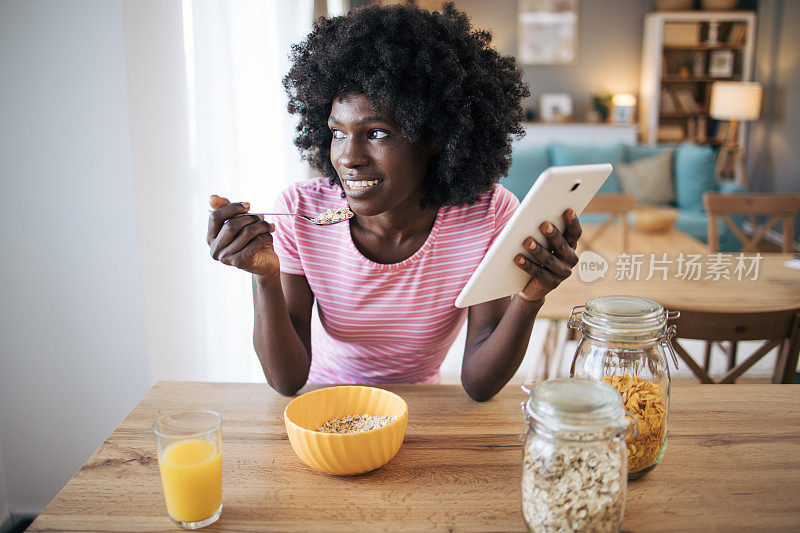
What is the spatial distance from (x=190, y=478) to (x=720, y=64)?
7285mm

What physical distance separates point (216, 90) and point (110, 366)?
78cm

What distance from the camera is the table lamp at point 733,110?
20.1 ft

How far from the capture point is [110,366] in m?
1.57

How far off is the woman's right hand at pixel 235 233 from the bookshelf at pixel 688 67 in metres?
6.53

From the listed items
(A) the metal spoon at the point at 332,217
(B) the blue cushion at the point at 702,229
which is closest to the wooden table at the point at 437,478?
(A) the metal spoon at the point at 332,217

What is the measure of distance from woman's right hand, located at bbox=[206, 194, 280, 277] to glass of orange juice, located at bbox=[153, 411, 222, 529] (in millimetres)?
276

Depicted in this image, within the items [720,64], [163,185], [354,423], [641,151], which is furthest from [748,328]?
[720,64]

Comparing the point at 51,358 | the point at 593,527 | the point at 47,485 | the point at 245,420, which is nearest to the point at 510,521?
the point at 593,527

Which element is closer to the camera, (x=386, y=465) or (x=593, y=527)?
(x=593, y=527)

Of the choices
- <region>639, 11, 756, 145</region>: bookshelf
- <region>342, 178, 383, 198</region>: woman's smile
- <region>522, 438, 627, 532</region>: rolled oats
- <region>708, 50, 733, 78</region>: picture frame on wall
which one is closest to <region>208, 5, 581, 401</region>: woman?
<region>342, 178, 383, 198</region>: woman's smile

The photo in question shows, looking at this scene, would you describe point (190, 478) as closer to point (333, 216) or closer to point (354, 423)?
point (354, 423)

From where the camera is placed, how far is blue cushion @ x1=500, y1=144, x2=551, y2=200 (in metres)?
4.74

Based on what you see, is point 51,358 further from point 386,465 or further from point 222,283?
point 386,465

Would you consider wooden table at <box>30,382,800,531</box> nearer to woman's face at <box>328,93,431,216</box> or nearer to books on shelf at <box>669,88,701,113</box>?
woman's face at <box>328,93,431,216</box>
